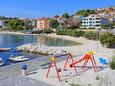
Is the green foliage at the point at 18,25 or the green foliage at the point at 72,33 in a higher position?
the green foliage at the point at 18,25

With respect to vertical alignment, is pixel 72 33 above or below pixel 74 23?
below

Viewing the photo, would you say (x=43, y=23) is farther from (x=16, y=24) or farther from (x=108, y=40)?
(x=108, y=40)

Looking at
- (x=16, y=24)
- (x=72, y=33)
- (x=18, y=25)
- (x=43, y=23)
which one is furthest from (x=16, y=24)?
(x=72, y=33)

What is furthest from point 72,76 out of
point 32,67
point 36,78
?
point 32,67

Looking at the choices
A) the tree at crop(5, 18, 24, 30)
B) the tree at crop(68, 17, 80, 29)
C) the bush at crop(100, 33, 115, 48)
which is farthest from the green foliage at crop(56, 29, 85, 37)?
the tree at crop(5, 18, 24, 30)

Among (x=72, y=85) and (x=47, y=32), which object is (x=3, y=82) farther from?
(x=47, y=32)

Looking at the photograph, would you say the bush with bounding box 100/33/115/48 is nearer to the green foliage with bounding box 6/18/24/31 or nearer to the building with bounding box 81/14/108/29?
the building with bounding box 81/14/108/29

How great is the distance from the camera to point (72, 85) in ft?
44.6

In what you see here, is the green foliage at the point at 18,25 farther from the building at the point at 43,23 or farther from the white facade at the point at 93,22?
the white facade at the point at 93,22

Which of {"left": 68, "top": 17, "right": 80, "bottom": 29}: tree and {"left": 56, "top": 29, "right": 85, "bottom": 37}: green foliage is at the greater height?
{"left": 68, "top": 17, "right": 80, "bottom": 29}: tree

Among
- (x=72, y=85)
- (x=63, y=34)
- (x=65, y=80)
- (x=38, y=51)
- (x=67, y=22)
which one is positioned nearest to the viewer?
(x=72, y=85)

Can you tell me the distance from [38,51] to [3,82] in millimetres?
25954

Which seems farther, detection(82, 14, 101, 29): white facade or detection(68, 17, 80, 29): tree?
detection(68, 17, 80, 29): tree

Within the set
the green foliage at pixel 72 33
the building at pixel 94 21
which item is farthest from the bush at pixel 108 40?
the building at pixel 94 21
